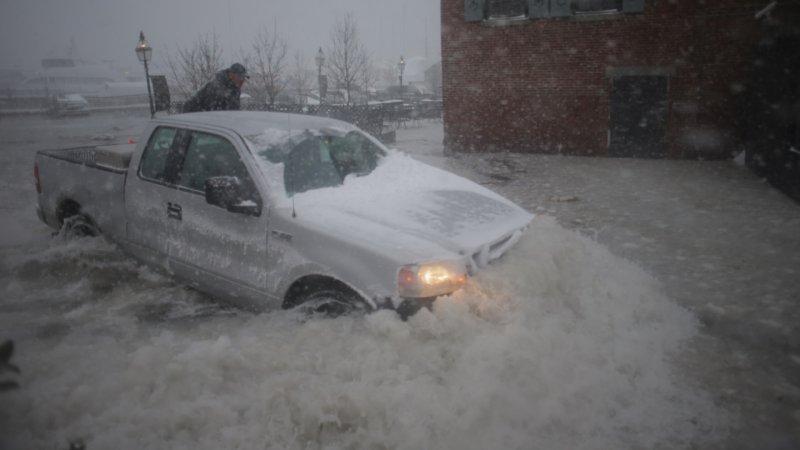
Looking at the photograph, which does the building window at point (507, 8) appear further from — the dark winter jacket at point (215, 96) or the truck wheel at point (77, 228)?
the truck wheel at point (77, 228)

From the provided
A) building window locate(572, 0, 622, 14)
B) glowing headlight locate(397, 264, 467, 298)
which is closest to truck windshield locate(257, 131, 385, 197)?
glowing headlight locate(397, 264, 467, 298)

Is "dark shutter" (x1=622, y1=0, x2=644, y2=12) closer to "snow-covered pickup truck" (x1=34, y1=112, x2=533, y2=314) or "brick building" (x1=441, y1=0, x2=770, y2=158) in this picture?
"brick building" (x1=441, y1=0, x2=770, y2=158)

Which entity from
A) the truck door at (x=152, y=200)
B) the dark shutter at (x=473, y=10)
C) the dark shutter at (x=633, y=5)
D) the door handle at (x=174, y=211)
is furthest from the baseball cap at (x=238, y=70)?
the dark shutter at (x=633, y=5)

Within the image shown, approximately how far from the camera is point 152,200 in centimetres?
446

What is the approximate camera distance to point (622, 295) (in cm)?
449

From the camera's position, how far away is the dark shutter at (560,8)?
13.5m

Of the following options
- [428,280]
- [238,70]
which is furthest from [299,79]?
[428,280]

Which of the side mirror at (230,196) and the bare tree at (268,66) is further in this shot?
the bare tree at (268,66)

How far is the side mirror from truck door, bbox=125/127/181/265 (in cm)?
91

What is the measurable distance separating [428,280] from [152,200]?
2699 mm

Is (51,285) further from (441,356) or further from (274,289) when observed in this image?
(441,356)

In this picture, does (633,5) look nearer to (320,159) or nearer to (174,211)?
(320,159)

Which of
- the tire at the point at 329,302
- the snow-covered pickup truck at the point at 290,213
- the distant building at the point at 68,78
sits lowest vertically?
the tire at the point at 329,302

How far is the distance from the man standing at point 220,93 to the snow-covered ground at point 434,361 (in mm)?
2566
